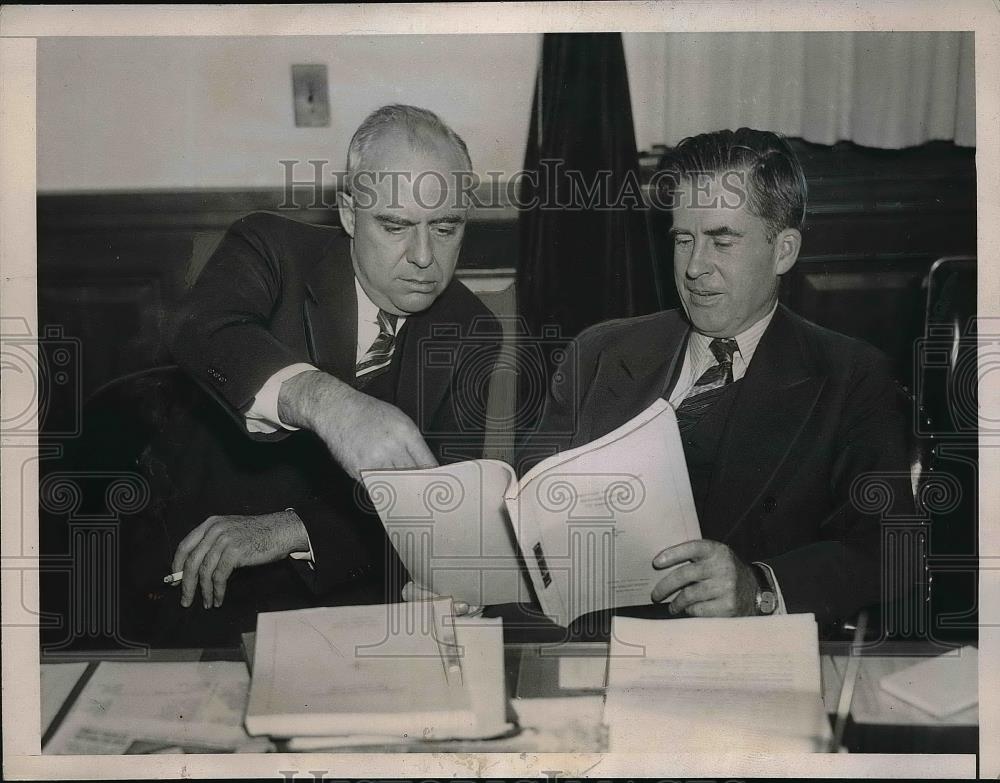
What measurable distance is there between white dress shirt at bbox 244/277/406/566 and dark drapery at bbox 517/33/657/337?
35 cm

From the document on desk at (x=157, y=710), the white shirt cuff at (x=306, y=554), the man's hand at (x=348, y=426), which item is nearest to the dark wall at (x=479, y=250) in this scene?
the man's hand at (x=348, y=426)

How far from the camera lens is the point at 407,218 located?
2459 millimetres

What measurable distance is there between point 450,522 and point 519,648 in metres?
0.33

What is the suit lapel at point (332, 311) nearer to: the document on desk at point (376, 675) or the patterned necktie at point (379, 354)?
the patterned necktie at point (379, 354)

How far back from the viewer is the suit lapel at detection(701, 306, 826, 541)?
2477 mm

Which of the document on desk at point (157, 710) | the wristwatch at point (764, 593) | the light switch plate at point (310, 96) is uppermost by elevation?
the light switch plate at point (310, 96)

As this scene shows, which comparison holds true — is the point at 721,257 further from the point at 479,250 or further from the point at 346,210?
the point at 346,210

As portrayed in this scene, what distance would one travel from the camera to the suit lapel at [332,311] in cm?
248

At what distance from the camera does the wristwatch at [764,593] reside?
2.49m

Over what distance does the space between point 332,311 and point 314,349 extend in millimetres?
97

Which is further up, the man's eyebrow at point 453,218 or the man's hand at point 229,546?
the man's eyebrow at point 453,218

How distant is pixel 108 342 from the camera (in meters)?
2.49

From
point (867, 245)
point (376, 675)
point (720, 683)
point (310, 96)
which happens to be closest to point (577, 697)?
point (720, 683)

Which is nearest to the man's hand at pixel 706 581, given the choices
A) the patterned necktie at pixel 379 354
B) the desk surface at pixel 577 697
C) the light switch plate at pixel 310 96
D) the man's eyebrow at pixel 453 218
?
the desk surface at pixel 577 697
